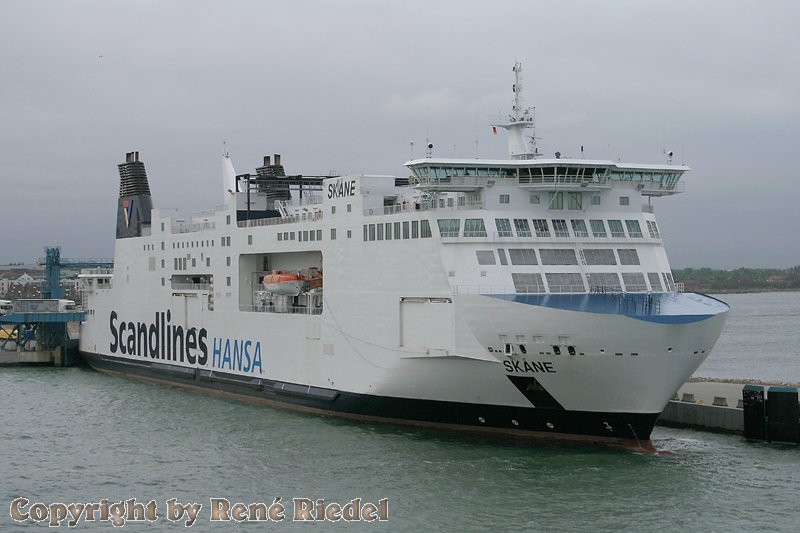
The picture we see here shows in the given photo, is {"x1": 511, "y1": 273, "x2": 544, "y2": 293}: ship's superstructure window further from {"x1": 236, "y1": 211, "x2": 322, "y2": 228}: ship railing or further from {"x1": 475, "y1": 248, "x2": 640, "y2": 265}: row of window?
{"x1": 236, "y1": 211, "x2": 322, "y2": 228}: ship railing

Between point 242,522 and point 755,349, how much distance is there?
43848 millimetres

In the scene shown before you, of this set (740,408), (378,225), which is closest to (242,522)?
(378,225)

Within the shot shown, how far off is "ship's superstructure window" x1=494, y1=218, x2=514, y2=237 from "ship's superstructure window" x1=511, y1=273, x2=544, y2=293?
1.13 metres

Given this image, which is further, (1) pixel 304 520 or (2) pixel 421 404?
(2) pixel 421 404

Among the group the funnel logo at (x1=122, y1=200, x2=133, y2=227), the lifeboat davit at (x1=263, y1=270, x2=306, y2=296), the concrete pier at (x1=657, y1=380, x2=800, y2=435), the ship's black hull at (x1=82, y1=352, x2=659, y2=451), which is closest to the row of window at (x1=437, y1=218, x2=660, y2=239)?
the ship's black hull at (x1=82, y1=352, x2=659, y2=451)

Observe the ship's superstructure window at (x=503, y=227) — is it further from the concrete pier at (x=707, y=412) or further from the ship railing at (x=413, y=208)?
the concrete pier at (x=707, y=412)

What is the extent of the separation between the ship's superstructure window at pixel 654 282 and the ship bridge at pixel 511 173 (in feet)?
8.47

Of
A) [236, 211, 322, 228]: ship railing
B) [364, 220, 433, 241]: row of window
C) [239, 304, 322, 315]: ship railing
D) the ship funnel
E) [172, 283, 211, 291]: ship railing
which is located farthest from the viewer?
the ship funnel

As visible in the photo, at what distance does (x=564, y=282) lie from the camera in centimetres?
2380

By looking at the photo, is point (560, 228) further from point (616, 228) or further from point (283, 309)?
point (283, 309)

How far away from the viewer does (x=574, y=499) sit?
62.5 feet

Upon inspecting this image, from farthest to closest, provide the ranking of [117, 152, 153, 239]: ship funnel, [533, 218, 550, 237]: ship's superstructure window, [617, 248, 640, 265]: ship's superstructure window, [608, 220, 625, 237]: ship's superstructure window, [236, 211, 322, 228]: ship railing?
[117, 152, 153, 239]: ship funnel → [236, 211, 322, 228]: ship railing → [608, 220, 625, 237]: ship's superstructure window → [617, 248, 640, 265]: ship's superstructure window → [533, 218, 550, 237]: ship's superstructure window

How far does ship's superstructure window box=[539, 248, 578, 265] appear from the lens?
24.1 metres

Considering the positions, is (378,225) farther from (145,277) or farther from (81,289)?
(81,289)
